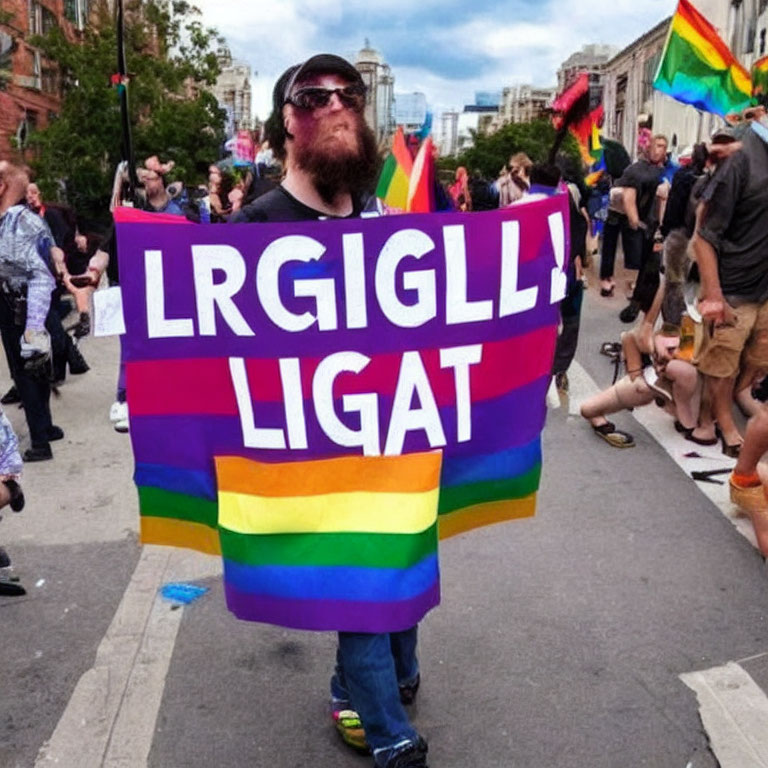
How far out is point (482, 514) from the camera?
8.24 ft

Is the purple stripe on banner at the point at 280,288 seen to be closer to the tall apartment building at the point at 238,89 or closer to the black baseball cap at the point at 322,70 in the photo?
the black baseball cap at the point at 322,70

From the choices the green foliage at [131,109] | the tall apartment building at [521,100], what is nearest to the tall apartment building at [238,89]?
the tall apartment building at [521,100]

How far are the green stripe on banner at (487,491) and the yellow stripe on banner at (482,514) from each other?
0.06 feet

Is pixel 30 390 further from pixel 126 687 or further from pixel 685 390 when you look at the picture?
pixel 685 390

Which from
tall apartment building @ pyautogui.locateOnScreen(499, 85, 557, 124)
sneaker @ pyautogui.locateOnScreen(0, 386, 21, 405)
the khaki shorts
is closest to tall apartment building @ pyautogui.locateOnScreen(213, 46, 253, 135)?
tall apartment building @ pyautogui.locateOnScreen(499, 85, 557, 124)

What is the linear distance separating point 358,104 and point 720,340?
331 centimetres

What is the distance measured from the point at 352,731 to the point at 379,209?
1550 mm

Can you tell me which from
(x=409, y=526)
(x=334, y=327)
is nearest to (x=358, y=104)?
(x=334, y=327)

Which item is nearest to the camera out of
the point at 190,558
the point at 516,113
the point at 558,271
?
the point at 558,271

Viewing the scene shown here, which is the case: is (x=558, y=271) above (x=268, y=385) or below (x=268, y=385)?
above

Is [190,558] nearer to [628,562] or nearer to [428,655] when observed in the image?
[428,655]

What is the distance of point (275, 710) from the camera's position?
291 centimetres

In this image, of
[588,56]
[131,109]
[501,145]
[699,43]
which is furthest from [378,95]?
[588,56]

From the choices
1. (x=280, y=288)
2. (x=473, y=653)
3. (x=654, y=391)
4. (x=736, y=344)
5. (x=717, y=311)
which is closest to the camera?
(x=280, y=288)
